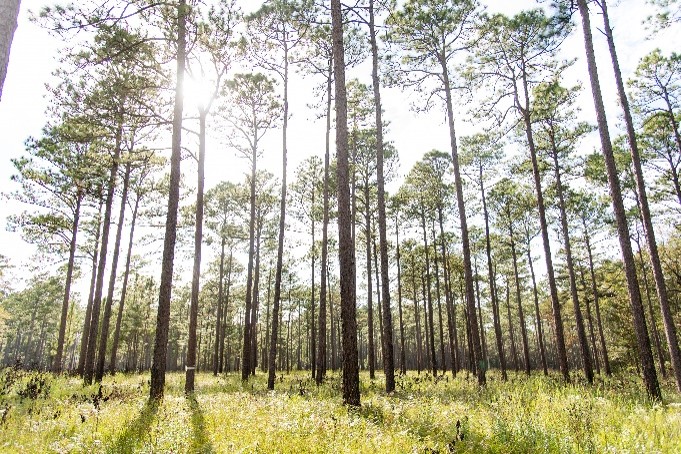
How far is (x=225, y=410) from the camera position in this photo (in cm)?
795

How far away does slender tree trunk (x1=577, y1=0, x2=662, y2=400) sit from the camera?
10.1 metres

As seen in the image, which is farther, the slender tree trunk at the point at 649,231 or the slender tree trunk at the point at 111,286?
the slender tree trunk at the point at 111,286

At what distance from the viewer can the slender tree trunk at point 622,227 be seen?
10.1 metres

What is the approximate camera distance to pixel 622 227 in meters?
10.5

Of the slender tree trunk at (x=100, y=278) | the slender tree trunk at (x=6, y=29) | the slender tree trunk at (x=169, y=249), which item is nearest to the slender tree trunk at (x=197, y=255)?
the slender tree trunk at (x=169, y=249)

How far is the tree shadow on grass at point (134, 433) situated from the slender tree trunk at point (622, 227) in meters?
11.6

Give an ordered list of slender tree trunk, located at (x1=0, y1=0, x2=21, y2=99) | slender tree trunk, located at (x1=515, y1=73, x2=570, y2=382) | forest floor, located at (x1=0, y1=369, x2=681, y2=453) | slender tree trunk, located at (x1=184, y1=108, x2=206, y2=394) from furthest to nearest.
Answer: slender tree trunk, located at (x1=515, y1=73, x2=570, y2=382)
slender tree trunk, located at (x1=184, y1=108, x2=206, y2=394)
forest floor, located at (x1=0, y1=369, x2=681, y2=453)
slender tree trunk, located at (x1=0, y1=0, x2=21, y2=99)

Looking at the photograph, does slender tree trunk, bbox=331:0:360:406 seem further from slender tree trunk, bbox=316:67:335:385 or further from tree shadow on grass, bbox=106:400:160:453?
slender tree trunk, bbox=316:67:335:385

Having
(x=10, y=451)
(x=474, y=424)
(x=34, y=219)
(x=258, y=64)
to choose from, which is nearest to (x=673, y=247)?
(x=474, y=424)

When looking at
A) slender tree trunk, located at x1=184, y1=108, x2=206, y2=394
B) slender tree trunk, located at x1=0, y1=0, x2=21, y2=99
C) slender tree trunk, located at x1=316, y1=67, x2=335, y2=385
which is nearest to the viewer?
slender tree trunk, located at x1=0, y1=0, x2=21, y2=99

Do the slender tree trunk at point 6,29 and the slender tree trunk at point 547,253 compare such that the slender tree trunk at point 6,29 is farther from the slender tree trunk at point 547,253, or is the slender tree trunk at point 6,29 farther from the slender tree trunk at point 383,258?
the slender tree trunk at point 547,253

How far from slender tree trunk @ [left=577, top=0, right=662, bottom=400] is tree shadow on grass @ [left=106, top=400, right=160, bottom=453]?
11.6m

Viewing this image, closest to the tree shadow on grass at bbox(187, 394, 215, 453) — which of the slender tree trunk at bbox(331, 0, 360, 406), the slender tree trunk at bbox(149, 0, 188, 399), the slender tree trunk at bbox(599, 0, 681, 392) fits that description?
the slender tree trunk at bbox(149, 0, 188, 399)

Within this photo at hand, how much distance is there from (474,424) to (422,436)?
1.21 m
